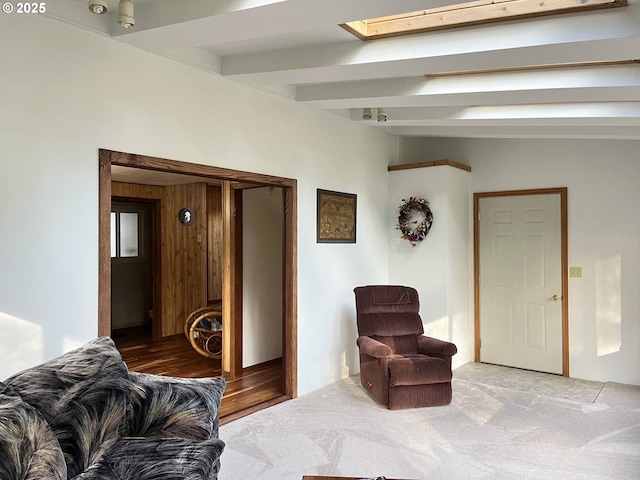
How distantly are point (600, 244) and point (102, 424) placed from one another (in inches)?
182

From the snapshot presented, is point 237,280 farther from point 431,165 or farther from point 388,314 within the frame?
point 431,165

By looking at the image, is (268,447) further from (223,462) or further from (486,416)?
(486,416)

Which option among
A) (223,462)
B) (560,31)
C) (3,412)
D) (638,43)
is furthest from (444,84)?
(3,412)

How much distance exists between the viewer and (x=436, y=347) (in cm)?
417

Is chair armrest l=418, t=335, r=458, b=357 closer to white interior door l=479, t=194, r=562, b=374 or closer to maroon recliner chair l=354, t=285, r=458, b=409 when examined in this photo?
maroon recliner chair l=354, t=285, r=458, b=409

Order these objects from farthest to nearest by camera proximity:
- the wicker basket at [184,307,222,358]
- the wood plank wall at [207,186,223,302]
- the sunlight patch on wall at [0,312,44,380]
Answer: the wood plank wall at [207,186,223,302] < the wicker basket at [184,307,222,358] < the sunlight patch on wall at [0,312,44,380]

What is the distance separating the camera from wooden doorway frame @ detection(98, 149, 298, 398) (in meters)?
2.95

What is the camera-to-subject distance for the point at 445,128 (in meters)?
4.84

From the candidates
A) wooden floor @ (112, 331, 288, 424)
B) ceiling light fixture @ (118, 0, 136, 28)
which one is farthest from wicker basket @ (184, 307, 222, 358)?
ceiling light fixture @ (118, 0, 136, 28)

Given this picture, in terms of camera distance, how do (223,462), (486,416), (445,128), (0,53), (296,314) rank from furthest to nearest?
(445,128) → (296,314) → (486,416) → (223,462) → (0,53)

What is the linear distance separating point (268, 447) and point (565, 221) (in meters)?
3.60

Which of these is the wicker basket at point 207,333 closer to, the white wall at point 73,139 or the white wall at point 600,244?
the white wall at point 73,139

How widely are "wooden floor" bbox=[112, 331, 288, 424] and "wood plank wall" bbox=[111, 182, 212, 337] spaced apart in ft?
1.40

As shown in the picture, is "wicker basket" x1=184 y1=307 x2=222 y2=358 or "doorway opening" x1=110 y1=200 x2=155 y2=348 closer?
"wicker basket" x1=184 y1=307 x2=222 y2=358
